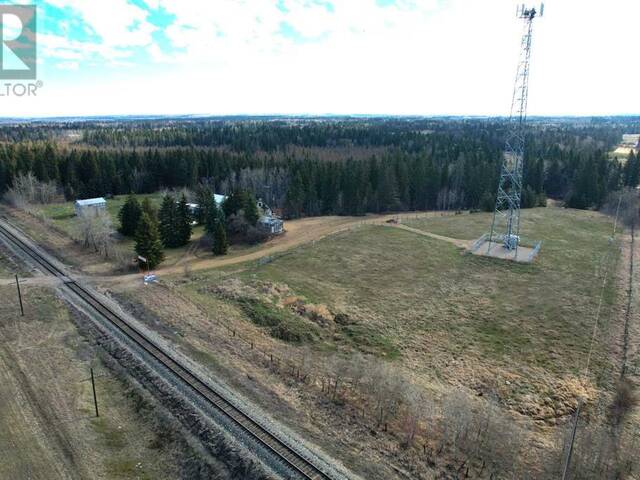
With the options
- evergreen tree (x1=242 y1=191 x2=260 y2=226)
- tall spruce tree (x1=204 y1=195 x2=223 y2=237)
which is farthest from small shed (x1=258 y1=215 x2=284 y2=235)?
tall spruce tree (x1=204 y1=195 x2=223 y2=237)

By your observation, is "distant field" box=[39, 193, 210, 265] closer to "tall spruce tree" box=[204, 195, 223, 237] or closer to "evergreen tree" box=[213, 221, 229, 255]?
"tall spruce tree" box=[204, 195, 223, 237]

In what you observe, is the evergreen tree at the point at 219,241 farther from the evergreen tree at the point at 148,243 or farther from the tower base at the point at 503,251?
the tower base at the point at 503,251

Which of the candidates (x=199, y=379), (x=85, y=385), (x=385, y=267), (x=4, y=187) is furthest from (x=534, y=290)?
(x=4, y=187)

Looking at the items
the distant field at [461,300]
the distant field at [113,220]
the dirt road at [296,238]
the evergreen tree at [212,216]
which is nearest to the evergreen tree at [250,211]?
the evergreen tree at [212,216]

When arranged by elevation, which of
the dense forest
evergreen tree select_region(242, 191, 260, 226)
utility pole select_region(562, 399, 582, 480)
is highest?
the dense forest

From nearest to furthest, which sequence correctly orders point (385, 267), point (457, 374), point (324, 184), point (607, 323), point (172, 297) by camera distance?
1. point (457, 374)
2. point (607, 323)
3. point (172, 297)
4. point (385, 267)
5. point (324, 184)

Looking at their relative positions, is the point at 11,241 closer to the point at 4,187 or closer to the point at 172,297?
the point at 172,297

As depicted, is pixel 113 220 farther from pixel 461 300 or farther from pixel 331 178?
pixel 461 300
